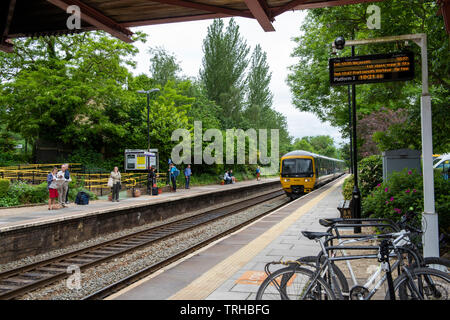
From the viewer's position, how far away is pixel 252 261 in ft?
22.6

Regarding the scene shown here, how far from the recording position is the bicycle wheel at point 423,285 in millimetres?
3436

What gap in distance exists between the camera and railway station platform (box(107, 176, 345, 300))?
5.24 metres

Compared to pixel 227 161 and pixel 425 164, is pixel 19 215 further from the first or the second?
pixel 227 161

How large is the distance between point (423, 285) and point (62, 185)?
1411 centimetres

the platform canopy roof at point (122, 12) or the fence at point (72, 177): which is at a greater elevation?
the platform canopy roof at point (122, 12)

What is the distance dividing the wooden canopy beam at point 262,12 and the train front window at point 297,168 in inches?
774

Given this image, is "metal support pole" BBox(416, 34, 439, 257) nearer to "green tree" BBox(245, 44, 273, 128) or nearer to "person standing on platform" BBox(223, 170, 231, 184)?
"person standing on platform" BBox(223, 170, 231, 184)

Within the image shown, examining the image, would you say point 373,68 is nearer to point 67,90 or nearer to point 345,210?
point 345,210

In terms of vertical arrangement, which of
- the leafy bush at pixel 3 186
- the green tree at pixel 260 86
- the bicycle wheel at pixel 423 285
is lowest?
the bicycle wheel at pixel 423 285

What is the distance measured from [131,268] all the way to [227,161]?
97.1ft

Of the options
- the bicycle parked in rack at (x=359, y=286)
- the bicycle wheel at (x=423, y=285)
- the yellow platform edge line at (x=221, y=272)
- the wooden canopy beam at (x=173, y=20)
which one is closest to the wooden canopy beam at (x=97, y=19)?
the wooden canopy beam at (x=173, y=20)

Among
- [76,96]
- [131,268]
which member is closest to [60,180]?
[131,268]

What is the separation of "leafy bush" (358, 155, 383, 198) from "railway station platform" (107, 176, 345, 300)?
3.34 metres

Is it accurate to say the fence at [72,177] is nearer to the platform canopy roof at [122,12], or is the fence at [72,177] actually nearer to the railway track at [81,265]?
the railway track at [81,265]
